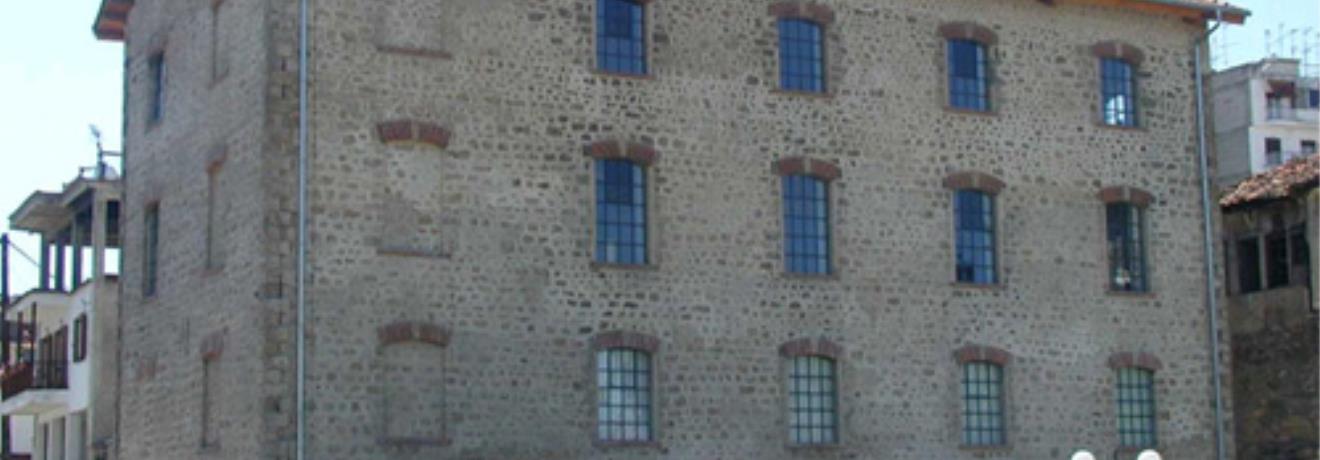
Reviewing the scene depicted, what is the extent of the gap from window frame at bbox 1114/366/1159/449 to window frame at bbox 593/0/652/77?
35.3ft

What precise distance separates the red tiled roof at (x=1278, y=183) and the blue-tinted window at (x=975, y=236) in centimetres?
733

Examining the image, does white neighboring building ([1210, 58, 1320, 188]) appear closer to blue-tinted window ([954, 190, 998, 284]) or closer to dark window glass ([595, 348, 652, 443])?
blue-tinted window ([954, 190, 998, 284])

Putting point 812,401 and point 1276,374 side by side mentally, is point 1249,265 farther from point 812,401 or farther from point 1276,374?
point 812,401

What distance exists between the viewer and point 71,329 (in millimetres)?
45625

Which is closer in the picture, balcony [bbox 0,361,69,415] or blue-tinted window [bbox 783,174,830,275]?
blue-tinted window [bbox 783,174,830,275]

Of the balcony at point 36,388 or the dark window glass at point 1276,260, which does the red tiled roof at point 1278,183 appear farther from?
the balcony at point 36,388

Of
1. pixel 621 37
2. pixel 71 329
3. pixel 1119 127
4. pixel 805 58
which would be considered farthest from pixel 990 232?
pixel 71 329

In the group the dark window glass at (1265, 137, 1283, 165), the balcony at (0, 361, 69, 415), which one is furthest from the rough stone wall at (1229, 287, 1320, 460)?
the dark window glass at (1265, 137, 1283, 165)

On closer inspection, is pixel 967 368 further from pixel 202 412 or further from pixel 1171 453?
pixel 202 412

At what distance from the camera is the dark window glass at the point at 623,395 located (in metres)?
33.3

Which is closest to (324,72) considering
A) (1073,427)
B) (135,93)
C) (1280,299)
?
(135,93)

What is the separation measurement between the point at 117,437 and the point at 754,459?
11.7 m

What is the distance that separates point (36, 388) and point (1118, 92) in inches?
960

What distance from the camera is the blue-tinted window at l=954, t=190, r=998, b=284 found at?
122 ft
